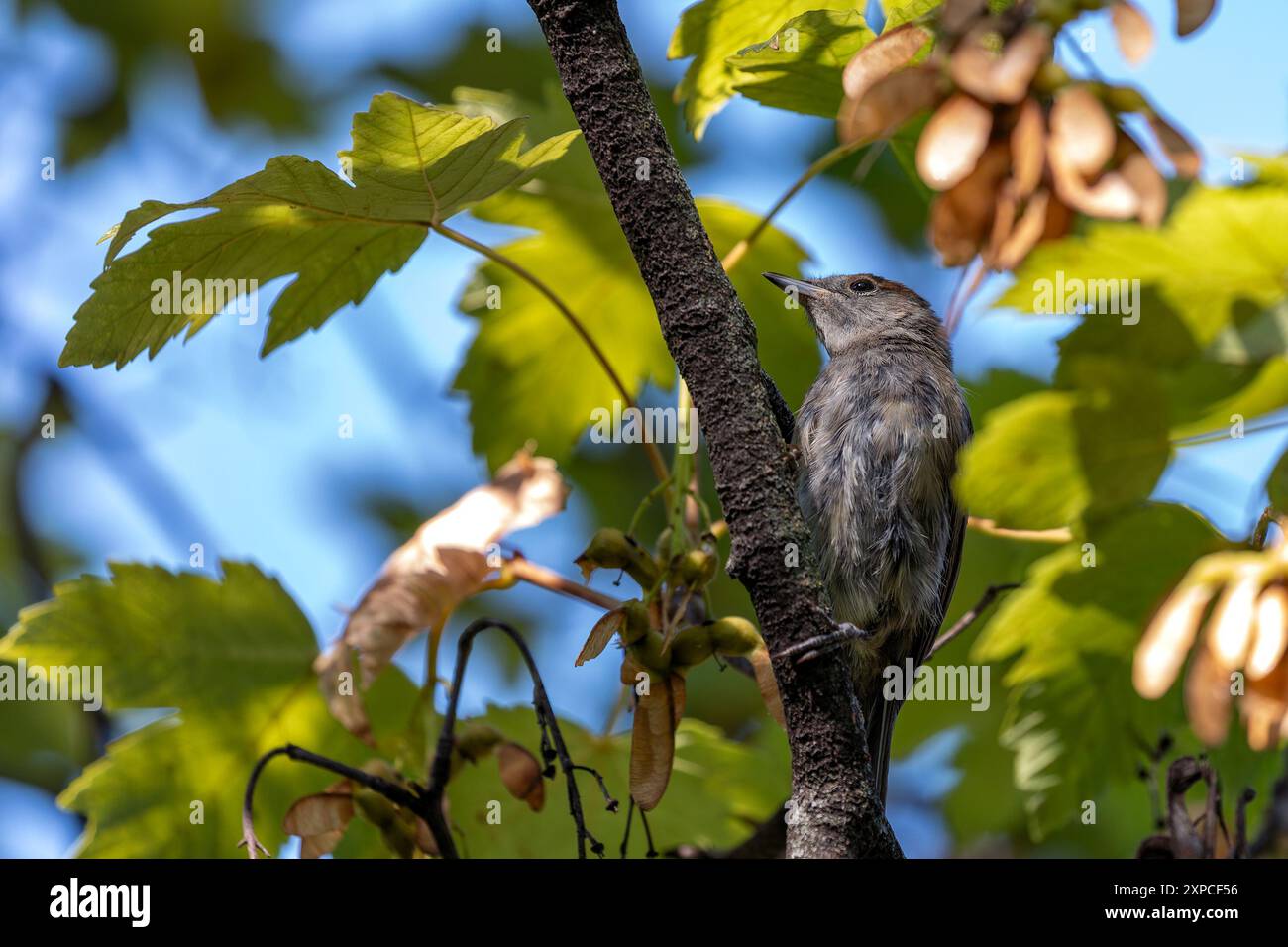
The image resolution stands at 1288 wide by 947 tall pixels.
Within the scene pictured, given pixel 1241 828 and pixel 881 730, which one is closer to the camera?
pixel 1241 828

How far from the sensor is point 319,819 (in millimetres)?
2932

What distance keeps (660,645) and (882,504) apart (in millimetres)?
2122

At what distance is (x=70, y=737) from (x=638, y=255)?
184 inches

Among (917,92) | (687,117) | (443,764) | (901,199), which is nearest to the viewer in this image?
(917,92)

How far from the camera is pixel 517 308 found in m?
4.16

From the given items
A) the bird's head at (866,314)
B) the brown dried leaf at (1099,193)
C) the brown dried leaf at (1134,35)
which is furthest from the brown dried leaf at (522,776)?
the bird's head at (866,314)

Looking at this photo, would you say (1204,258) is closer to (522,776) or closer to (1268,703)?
(1268,703)

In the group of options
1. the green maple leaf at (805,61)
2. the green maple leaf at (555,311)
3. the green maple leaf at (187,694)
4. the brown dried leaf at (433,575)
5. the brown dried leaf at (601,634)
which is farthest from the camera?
the green maple leaf at (555,311)

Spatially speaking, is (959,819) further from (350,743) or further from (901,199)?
(901,199)

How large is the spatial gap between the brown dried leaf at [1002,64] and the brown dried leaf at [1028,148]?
0.09 feet

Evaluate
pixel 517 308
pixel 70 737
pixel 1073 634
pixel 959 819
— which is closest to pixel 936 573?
pixel 959 819

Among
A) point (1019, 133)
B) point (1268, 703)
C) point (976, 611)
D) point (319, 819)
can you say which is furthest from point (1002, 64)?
point (319, 819)

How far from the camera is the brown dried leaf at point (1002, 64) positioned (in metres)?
1.62

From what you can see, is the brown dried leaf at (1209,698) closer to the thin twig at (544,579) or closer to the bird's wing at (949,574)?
the thin twig at (544,579)
